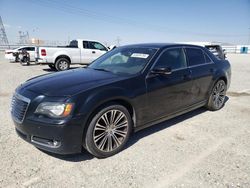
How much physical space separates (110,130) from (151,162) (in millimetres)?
740

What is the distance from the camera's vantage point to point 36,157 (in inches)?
118

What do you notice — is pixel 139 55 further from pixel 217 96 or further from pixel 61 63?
pixel 61 63

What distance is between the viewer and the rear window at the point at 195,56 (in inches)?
171

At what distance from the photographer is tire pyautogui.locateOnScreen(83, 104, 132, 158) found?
2.85 metres

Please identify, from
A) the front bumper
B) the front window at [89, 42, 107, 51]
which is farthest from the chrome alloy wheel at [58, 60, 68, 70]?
the front bumper

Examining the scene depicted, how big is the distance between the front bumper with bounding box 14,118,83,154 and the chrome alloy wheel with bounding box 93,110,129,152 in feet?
0.95

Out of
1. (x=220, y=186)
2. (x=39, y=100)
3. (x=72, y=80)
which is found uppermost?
(x=72, y=80)

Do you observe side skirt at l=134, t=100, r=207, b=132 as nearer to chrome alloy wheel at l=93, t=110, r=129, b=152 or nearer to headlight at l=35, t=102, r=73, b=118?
chrome alloy wheel at l=93, t=110, r=129, b=152

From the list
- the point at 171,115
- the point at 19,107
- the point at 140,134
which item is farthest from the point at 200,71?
the point at 19,107

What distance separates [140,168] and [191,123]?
2.00 m

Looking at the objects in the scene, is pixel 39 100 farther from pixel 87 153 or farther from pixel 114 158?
pixel 114 158

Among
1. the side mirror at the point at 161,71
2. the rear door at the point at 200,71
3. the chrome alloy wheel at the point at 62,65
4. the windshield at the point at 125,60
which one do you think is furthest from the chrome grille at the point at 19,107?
the chrome alloy wheel at the point at 62,65

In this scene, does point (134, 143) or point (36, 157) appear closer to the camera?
point (36, 157)

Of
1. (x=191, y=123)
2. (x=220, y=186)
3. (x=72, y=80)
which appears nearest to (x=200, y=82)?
(x=191, y=123)
